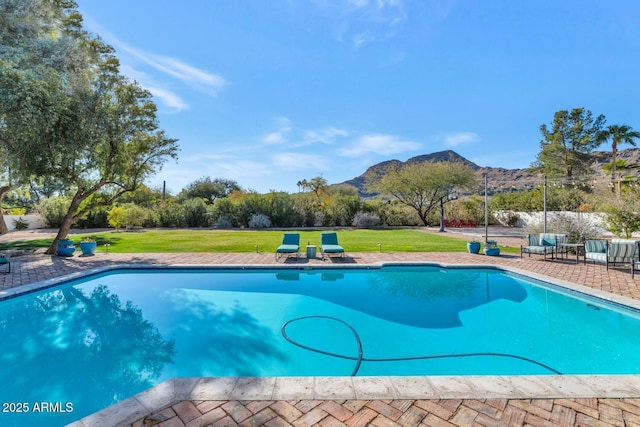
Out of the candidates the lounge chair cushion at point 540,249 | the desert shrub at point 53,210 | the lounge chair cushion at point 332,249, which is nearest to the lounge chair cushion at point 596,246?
the lounge chair cushion at point 540,249

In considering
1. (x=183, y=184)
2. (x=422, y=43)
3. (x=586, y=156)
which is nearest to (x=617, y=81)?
(x=422, y=43)

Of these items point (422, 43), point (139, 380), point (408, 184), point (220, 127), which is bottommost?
point (139, 380)

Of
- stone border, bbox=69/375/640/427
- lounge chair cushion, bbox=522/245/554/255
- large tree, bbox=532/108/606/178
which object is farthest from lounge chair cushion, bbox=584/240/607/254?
large tree, bbox=532/108/606/178

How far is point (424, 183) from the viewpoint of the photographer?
22.2 m

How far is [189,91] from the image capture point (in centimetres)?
1224

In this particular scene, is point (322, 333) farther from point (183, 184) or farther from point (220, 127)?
point (183, 184)

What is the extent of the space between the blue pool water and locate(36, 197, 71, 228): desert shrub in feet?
57.8

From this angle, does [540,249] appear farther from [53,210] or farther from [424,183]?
[53,210]

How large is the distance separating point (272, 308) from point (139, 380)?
2747 mm

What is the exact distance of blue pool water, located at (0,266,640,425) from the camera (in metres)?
3.75

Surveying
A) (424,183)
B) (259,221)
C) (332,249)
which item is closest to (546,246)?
(332,249)

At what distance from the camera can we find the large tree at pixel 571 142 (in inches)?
1141

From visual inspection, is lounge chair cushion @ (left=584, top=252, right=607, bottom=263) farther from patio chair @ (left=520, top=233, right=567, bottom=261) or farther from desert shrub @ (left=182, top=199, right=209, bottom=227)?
desert shrub @ (left=182, top=199, right=209, bottom=227)

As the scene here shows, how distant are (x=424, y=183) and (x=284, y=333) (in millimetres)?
19603
